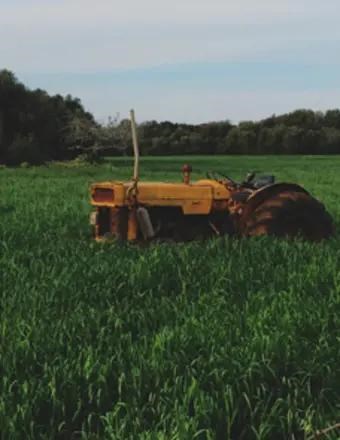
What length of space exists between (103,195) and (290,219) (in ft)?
6.58

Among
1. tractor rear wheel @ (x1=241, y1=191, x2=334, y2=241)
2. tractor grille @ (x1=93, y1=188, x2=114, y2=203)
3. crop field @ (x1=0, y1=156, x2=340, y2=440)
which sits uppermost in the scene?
tractor grille @ (x1=93, y1=188, x2=114, y2=203)

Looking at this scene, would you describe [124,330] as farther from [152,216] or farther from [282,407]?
[152,216]

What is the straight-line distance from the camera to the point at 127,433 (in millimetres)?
3947

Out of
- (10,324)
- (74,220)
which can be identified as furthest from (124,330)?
(74,220)

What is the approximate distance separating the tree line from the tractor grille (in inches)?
1561

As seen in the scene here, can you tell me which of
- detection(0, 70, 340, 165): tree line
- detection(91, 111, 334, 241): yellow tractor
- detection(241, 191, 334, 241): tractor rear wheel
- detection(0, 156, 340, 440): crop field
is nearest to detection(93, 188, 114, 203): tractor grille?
detection(91, 111, 334, 241): yellow tractor

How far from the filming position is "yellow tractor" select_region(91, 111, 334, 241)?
880 centimetres

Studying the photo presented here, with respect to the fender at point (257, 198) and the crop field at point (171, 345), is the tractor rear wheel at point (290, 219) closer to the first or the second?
the fender at point (257, 198)

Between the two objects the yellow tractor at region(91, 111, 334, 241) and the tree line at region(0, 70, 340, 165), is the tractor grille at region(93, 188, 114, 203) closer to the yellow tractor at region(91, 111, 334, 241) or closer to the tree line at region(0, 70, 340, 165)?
the yellow tractor at region(91, 111, 334, 241)

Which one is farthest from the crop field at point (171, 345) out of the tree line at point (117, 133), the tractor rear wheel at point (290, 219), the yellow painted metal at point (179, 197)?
the tree line at point (117, 133)

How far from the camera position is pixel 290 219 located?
8.93 metres

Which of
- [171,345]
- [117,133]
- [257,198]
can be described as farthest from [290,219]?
[117,133]

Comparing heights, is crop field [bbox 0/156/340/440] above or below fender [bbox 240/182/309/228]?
below

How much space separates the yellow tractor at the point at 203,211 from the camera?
8797mm
